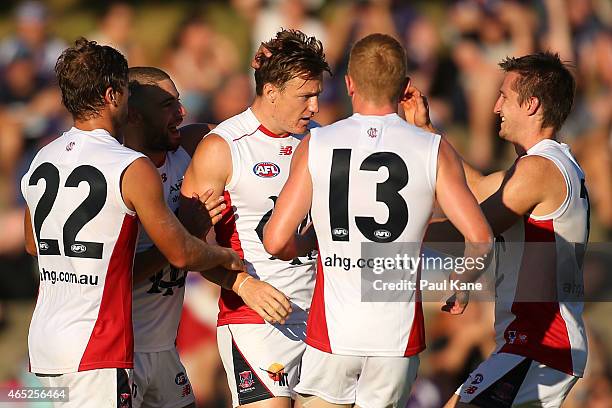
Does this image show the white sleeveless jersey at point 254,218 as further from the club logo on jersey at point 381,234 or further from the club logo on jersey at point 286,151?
the club logo on jersey at point 381,234

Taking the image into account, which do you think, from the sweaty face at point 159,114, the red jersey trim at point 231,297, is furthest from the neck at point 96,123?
the red jersey trim at point 231,297

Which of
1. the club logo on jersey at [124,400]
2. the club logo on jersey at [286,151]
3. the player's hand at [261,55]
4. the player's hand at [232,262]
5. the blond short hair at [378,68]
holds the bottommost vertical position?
the club logo on jersey at [124,400]

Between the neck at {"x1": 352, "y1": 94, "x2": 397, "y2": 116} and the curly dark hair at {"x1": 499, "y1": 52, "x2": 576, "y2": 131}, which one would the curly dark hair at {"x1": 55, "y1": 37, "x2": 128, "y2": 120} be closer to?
the neck at {"x1": 352, "y1": 94, "x2": 397, "y2": 116}

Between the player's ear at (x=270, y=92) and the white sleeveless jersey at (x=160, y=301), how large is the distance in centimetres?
71

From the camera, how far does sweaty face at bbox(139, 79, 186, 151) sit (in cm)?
556

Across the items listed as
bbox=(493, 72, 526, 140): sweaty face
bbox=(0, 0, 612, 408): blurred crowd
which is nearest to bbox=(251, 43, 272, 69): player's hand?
bbox=(493, 72, 526, 140): sweaty face

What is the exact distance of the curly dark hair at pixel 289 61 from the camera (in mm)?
5582

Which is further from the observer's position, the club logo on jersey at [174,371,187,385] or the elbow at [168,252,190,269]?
the club logo on jersey at [174,371,187,385]

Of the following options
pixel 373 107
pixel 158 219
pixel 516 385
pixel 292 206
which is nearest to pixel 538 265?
pixel 516 385

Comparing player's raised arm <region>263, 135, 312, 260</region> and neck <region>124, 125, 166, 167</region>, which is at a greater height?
neck <region>124, 125, 166, 167</region>

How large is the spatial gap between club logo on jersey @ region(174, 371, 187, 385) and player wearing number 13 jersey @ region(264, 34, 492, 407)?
3.46ft

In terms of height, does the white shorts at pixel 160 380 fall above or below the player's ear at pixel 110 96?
below

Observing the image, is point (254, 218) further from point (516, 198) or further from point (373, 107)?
point (516, 198)

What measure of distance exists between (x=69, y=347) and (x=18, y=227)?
15.1 feet
